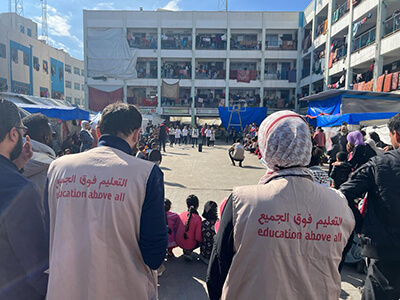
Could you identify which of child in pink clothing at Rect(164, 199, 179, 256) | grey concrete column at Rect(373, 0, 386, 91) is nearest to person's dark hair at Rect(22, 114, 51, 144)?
child in pink clothing at Rect(164, 199, 179, 256)

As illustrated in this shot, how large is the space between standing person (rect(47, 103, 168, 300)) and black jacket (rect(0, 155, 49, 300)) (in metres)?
0.10

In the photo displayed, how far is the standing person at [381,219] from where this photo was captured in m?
1.80

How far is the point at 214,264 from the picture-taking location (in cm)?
138

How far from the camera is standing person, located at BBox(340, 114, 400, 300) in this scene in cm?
180

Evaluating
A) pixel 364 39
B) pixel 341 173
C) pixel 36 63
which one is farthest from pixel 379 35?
pixel 36 63

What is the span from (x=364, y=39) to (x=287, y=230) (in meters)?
19.7

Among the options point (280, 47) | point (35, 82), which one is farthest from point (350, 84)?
point (35, 82)

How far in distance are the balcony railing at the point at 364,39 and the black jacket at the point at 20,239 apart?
18.9m

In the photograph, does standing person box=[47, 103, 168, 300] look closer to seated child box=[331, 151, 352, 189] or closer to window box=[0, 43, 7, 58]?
seated child box=[331, 151, 352, 189]

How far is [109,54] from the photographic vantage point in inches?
1057

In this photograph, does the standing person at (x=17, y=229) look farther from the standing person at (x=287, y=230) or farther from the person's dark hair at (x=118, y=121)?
the standing person at (x=287, y=230)

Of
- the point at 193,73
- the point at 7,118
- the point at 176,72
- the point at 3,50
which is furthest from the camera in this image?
the point at 176,72

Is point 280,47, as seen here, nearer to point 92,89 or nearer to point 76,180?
point 92,89

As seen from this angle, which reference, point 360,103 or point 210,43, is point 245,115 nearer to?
point 210,43
